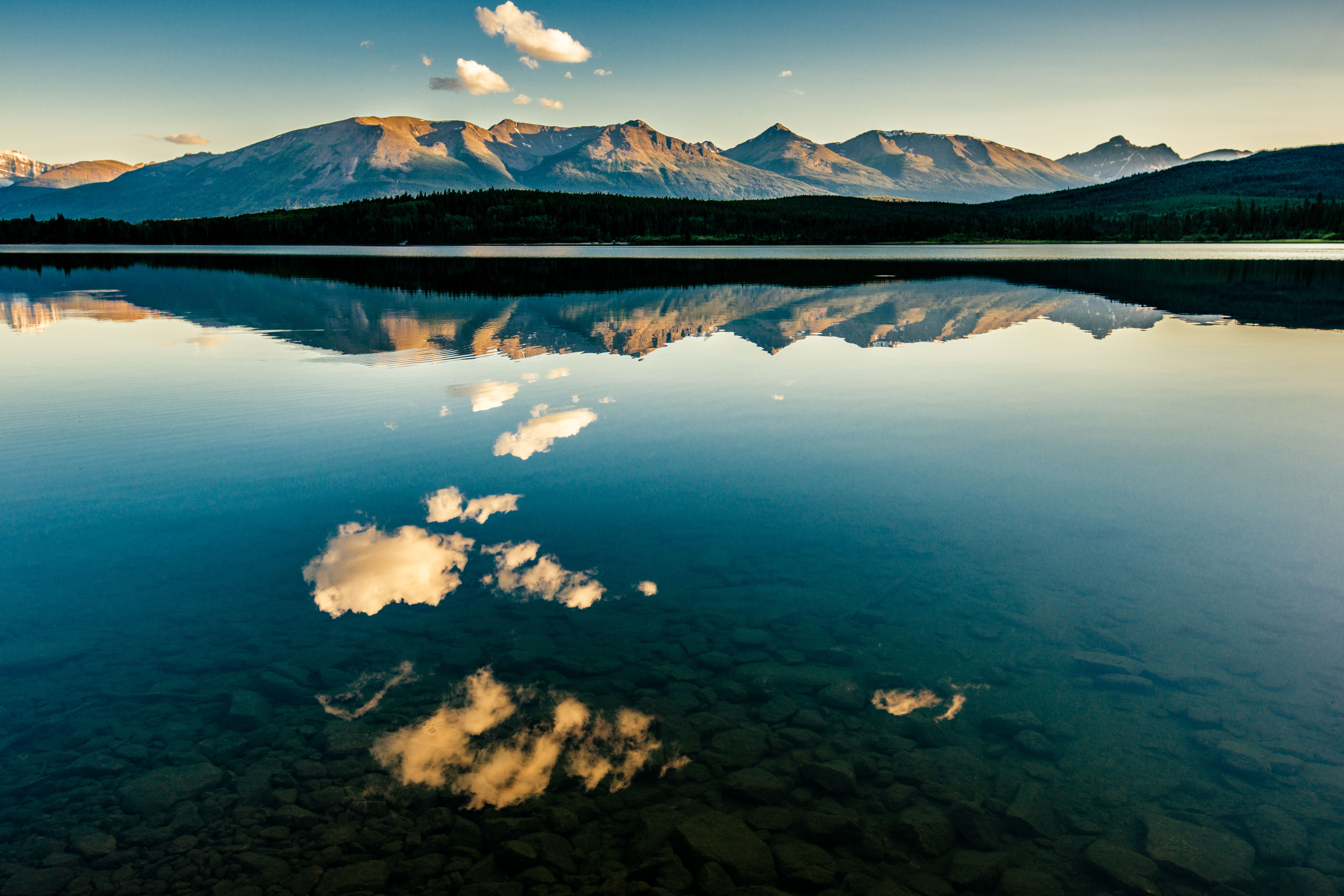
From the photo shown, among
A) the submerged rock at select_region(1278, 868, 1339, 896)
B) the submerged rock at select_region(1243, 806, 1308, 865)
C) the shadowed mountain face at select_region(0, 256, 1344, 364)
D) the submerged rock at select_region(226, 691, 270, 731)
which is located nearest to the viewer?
the submerged rock at select_region(1278, 868, 1339, 896)

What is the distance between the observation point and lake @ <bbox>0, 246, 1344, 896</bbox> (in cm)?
619

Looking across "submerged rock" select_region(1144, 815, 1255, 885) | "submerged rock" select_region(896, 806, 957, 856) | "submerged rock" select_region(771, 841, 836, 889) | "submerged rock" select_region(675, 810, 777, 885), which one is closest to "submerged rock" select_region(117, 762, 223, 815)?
"submerged rock" select_region(675, 810, 777, 885)

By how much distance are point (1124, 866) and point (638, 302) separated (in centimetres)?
4958

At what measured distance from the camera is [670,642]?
9.19 m

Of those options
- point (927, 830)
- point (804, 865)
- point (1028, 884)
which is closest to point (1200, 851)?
point (1028, 884)

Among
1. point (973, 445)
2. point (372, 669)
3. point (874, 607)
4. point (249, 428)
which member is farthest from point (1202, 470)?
point (249, 428)

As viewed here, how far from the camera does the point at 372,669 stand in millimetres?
8609

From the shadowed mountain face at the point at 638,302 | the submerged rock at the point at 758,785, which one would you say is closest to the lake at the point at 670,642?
the submerged rock at the point at 758,785

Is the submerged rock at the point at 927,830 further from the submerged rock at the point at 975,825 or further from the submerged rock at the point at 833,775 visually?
the submerged rock at the point at 833,775

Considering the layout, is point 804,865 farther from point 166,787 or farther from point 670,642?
point 166,787

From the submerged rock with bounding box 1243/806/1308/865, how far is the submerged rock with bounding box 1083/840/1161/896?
3.21 feet

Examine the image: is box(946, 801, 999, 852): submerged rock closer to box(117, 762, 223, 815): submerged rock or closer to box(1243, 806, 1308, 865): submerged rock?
box(1243, 806, 1308, 865): submerged rock

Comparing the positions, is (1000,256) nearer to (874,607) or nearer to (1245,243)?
(1245,243)

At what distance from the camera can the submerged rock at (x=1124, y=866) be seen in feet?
19.3
